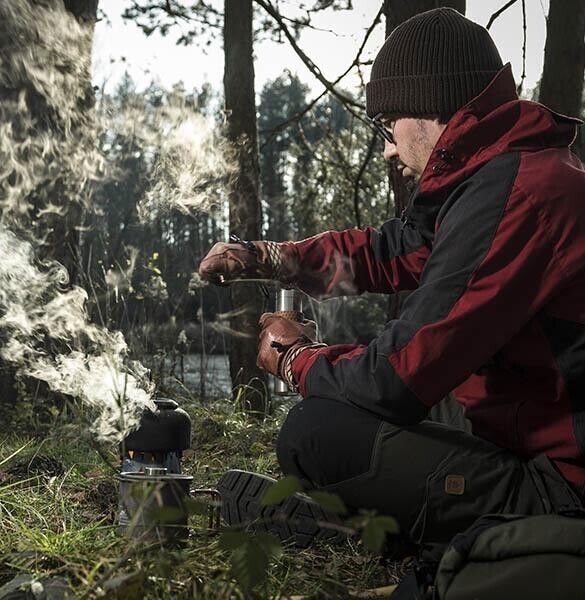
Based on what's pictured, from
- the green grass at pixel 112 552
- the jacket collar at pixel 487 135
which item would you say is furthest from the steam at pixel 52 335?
the jacket collar at pixel 487 135

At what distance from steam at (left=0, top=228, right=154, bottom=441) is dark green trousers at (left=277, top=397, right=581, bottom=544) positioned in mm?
1596

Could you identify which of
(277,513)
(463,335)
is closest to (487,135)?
(463,335)

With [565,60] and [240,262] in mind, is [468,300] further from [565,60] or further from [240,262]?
[565,60]

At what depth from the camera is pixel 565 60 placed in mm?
5859

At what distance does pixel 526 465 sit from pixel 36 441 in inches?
129

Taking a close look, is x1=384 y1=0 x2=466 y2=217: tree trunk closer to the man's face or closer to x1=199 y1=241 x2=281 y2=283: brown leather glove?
x1=199 y1=241 x2=281 y2=283: brown leather glove

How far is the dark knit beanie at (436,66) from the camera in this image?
2.58m

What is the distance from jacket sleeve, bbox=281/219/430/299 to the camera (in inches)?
129

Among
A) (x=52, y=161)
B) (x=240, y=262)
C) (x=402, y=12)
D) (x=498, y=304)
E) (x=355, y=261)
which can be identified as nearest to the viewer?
(x=498, y=304)

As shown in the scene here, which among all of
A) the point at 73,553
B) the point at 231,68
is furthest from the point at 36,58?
the point at 73,553

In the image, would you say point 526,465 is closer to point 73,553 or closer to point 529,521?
point 529,521

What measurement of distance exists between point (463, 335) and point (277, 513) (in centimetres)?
99

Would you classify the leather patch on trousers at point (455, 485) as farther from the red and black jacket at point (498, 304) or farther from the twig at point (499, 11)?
the twig at point (499, 11)

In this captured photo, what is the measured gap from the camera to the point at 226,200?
696 cm
